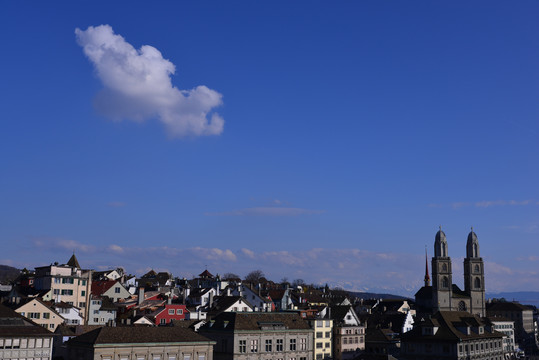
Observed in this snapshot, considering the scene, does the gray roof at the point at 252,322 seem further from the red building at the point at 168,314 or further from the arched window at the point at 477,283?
the arched window at the point at 477,283

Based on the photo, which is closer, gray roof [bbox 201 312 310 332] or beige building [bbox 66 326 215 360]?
beige building [bbox 66 326 215 360]

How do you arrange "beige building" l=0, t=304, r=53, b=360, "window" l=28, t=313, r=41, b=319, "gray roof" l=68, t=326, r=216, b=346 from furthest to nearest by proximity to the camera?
"window" l=28, t=313, r=41, b=319 → "gray roof" l=68, t=326, r=216, b=346 → "beige building" l=0, t=304, r=53, b=360

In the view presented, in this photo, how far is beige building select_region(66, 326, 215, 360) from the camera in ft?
245

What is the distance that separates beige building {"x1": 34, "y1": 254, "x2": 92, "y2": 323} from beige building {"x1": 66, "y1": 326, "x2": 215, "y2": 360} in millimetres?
28145

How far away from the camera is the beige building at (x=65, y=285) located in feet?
345

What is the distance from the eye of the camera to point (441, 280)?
190 m

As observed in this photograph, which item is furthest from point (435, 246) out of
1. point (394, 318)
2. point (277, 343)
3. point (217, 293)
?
point (277, 343)

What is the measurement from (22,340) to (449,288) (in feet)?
479

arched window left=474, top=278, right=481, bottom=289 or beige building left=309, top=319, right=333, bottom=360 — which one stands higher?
arched window left=474, top=278, right=481, bottom=289

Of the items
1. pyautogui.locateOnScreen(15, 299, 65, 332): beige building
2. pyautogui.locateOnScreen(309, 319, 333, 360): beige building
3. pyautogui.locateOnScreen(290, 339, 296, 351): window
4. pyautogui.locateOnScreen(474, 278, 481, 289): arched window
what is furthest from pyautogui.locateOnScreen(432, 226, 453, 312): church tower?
pyautogui.locateOnScreen(15, 299, 65, 332): beige building

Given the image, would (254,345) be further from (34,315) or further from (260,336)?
(34,315)

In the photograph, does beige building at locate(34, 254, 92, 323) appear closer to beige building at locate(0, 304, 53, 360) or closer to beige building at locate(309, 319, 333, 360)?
beige building at locate(0, 304, 53, 360)

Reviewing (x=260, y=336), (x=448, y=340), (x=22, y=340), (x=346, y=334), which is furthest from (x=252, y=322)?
(x=22, y=340)

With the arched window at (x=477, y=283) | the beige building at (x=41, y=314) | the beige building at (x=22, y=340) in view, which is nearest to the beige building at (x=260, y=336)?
the beige building at (x=41, y=314)
